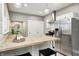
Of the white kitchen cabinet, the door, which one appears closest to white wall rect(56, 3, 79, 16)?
the door

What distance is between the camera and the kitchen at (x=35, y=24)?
1127 millimetres

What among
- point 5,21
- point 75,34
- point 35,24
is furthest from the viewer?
point 75,34

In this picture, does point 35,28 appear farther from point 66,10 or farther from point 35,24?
point 66,10

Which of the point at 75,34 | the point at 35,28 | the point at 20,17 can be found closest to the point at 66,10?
the point at 75,34

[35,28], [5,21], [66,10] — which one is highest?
[66,10]

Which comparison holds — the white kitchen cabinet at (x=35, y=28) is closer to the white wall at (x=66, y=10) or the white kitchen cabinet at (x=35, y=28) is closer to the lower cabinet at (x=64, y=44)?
the white wall at (x=66, y=10)

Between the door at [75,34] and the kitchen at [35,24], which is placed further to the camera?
the door at [75,34]

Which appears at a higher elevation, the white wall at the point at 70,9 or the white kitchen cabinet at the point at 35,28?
the white wall at the point at 70,9

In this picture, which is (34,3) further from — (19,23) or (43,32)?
(43,32)

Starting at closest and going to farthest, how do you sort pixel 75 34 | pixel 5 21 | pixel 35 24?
pixel 5 21
pixel 35 24
pixel 75 34

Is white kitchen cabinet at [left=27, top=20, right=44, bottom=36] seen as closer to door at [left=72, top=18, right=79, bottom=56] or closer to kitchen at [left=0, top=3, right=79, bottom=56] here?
kitchen at [left=0, top=3, right=79, bottom=56]

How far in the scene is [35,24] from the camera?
4.03ft

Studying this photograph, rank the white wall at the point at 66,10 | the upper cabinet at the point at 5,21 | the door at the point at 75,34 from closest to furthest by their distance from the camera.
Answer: the upper cabinet at the point at 5,21 < the white wall at the point at 66,10 < the door at the point at 75,34

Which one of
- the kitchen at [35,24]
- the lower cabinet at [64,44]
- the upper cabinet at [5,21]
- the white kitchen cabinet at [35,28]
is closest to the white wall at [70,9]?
the kitchen at [35,24]
